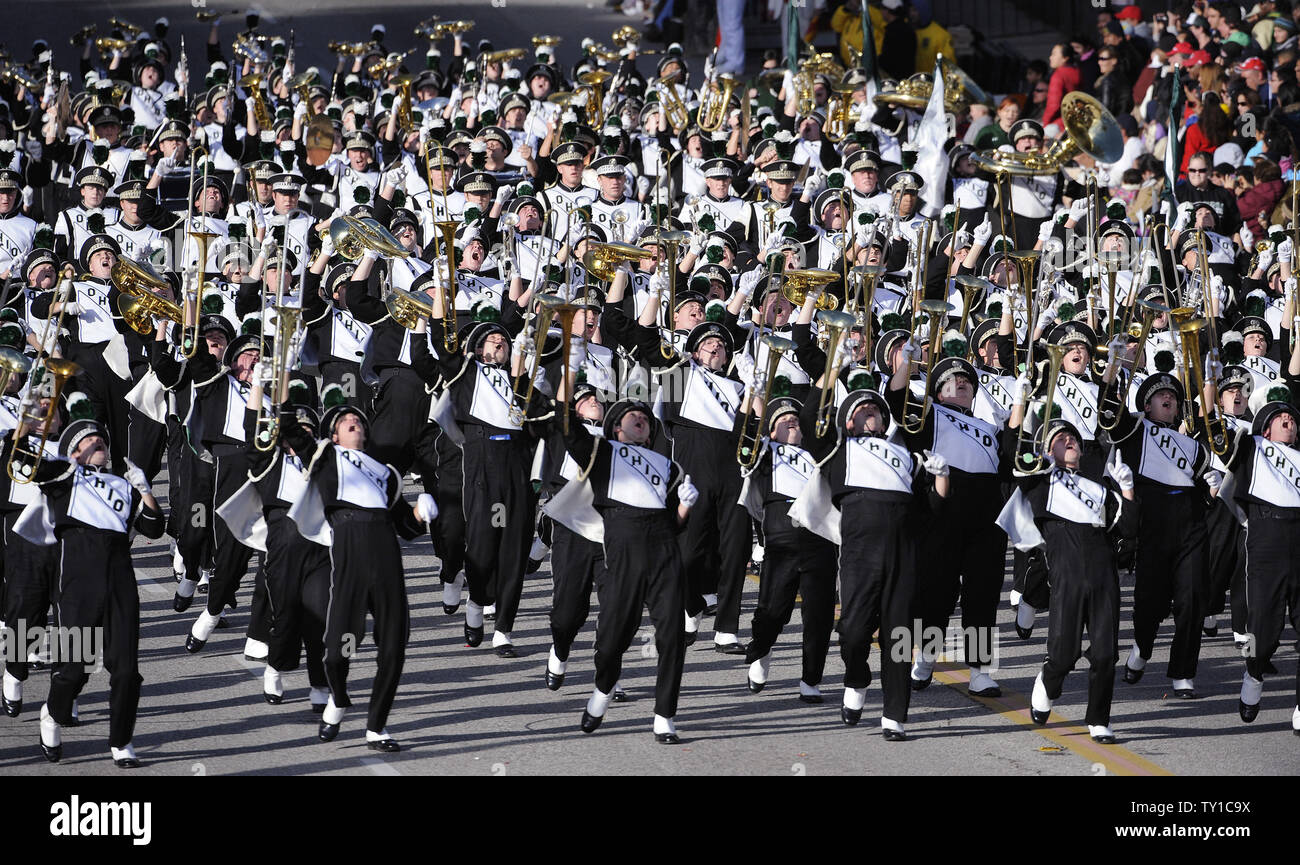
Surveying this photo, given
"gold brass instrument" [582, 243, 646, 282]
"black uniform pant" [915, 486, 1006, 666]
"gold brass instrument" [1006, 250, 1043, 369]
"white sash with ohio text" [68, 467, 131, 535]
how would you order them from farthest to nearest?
1. "gold brass instrument" [582, 243, 646, 282]
2. "gold brass instrument" [1006, 250, 1043, 369]
3. "black uniform pant" [915, 486, 1006, 666]
4. "white sash with ohio text" [68, 467, 131, 535]

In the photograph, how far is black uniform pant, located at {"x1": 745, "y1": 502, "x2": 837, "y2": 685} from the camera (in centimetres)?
1255

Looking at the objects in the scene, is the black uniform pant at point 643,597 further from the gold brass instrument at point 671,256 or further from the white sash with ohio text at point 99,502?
the gold brass instrument at point 671,256

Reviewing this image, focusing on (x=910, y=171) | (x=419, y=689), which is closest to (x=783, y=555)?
(x=419, y=689)

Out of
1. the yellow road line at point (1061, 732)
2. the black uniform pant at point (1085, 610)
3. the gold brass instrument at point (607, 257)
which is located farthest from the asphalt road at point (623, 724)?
the gold brass instrument at point (607, 257)

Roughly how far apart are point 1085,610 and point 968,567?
122 centimetres

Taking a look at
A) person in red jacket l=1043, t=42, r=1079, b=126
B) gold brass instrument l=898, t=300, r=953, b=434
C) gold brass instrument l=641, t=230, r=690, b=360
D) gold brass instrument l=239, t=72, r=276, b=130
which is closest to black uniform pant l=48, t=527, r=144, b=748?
gold brass instrument l=898, t=300, r=953, b=434

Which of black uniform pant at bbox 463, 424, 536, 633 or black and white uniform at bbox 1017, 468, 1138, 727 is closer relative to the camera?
black and white uniform at bbox 1017, 468, 1138, 727

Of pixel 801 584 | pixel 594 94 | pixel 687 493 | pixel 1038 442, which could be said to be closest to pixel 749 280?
pixel 801 584

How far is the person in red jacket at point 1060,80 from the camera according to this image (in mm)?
23766

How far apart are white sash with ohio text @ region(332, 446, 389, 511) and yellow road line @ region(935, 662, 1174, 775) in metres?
3.68

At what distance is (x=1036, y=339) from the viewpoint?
1480cm

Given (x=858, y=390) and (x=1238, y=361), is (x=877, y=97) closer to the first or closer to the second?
(x=1238, y=361)

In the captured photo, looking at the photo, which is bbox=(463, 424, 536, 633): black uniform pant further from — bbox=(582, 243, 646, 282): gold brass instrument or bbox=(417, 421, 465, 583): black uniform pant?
bbox=(582, 243, 646, 282): gold brass instrument

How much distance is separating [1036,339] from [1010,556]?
6.95 feet
